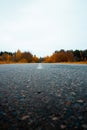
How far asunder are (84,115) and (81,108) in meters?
0.71

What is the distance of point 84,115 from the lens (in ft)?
15.8

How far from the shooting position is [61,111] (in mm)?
5277

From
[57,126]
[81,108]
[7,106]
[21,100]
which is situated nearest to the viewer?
[57,126]

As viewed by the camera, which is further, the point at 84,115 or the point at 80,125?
the point at 84,115

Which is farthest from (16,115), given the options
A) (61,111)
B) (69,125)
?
(69,125)

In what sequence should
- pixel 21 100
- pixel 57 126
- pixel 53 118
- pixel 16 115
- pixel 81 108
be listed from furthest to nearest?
1. pixel 21 100
2. pixel 81 108
3. pixel 16 115
4. pixel 53 118
5. pixel 57 126

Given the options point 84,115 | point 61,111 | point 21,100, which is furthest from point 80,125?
point 21,100

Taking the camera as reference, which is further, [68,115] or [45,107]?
[45,107]

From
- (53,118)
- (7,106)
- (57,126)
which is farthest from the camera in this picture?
(7,106)

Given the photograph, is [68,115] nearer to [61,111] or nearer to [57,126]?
[61,111]

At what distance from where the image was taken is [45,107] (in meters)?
5.76

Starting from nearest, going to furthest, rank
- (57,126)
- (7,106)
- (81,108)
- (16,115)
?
1. (57,126)
2. (16,115)
3. (81,108)
4. (7,106)

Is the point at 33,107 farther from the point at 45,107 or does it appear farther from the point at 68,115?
the point at 68,115

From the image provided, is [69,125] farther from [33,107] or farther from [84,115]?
[33,107]
